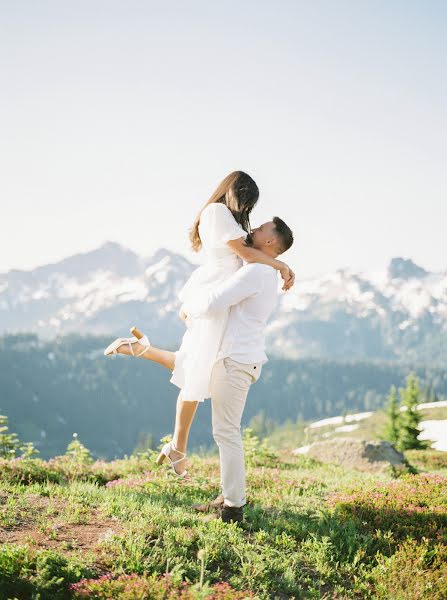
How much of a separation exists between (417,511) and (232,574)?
3.22m

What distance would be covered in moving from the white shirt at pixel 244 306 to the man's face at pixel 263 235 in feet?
1.26

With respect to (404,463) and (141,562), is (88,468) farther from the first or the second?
(404,463)

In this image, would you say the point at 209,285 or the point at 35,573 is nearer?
the point at 35,573

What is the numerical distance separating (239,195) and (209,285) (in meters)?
1.15

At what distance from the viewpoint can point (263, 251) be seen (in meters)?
6.61

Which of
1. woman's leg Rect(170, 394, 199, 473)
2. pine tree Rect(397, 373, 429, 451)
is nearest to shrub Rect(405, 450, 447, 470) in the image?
woman's leg Rect(170, 394, 199, 473)

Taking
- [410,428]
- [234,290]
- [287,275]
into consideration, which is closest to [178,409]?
[234,290]

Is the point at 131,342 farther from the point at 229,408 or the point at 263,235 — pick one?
the point at 263,235

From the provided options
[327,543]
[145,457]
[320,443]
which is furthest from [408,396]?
[327,543]

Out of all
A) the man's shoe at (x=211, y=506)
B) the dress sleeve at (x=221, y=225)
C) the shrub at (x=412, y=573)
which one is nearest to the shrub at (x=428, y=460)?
the shrub at (x=412, y=573)

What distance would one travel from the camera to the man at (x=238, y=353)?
639cm

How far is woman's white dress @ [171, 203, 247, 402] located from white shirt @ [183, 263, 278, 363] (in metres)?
0.12

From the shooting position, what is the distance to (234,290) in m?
6.13

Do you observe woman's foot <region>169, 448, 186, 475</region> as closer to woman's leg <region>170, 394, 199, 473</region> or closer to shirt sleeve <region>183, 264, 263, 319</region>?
woman's leg <region>170, 394, 199, 473</region>
